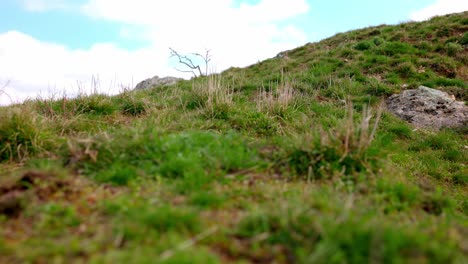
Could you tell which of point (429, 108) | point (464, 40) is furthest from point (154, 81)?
point (464, 40)

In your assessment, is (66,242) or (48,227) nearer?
(66,242)

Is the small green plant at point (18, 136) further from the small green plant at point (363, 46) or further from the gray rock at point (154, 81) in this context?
the gray rock at point (154, 81)

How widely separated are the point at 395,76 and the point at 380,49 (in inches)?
83.5

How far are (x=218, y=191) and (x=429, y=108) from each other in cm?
726

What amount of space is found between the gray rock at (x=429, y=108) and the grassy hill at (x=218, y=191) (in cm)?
119

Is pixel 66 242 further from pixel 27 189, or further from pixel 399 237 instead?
pixel 399 237

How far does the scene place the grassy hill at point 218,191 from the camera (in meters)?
2.31

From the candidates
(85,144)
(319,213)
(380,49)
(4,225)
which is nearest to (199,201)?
(319,213)

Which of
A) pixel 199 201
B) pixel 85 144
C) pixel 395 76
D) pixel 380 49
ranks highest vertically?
pixel 380 49

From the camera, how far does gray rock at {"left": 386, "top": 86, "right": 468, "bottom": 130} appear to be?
8.32m

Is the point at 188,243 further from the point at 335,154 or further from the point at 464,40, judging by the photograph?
the point at 464,40

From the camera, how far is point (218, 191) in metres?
3.22

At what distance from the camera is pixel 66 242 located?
236cm

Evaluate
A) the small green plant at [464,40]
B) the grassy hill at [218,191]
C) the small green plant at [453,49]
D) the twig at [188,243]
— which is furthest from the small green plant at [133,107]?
the small green plant at [464,40]
